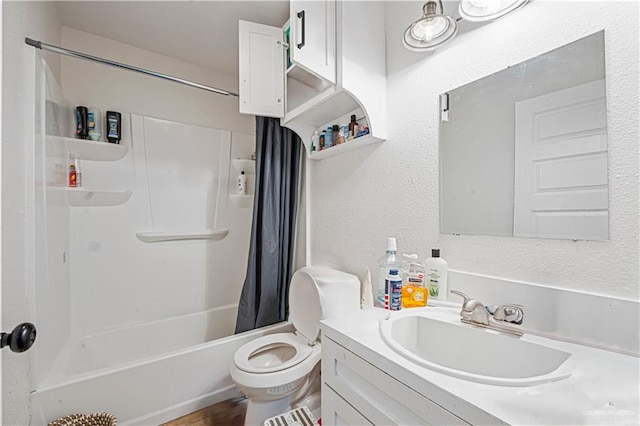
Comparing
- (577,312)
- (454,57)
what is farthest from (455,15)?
(577,312)

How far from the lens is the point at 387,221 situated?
1373 millimetres

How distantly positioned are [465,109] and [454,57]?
0.71ft

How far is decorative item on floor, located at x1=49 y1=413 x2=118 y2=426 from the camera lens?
1.24 meters

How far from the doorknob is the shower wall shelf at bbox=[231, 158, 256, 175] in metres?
1.80

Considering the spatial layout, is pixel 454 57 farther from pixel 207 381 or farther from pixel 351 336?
pixel 207 381

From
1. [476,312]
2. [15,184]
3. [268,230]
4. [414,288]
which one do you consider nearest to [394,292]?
[414,288]

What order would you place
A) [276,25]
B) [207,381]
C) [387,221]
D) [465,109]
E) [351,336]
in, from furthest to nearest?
[276,25]
[207,381]
[387,221]
[465,109]
[351,336]

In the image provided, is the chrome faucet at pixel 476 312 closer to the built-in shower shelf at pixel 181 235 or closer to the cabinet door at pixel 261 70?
the cabinet door at pixel 261 70

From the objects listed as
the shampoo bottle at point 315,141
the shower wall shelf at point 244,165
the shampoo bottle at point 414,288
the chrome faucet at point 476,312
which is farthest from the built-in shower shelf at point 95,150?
the chrome faucet at point 476,312

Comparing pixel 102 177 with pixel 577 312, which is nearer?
pixel 577 312

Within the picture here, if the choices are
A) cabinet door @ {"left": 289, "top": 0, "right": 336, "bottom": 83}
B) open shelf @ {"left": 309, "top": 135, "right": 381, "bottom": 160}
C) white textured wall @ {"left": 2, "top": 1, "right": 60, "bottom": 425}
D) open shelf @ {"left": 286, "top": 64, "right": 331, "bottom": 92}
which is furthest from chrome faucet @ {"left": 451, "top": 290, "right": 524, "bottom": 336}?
white textured wall @ {"left": 2, "top": 1, "right": 60, "bottom": 425}

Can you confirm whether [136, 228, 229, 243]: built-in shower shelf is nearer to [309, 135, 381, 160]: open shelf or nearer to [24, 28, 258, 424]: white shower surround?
[24, 28, 258, 424]: white shower surround

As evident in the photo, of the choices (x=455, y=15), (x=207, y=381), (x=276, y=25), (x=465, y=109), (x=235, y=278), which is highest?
(x=276, y=25)

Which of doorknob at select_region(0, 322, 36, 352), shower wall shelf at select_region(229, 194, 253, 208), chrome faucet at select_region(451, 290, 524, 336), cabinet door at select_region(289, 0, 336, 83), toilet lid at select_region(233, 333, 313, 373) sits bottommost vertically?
toilet lid at select_region(233, 333, 313, 373)
